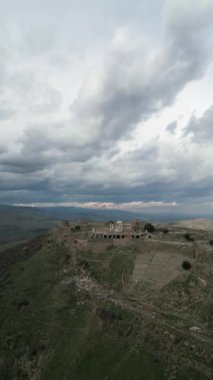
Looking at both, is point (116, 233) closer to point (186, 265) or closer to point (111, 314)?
point (186, 265)

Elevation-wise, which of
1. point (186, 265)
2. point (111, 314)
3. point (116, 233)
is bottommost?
point (111, 314)

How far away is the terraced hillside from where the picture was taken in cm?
5656

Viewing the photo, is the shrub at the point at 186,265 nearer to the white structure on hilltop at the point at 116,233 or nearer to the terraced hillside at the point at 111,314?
the terraced hillside at the point at 111,314

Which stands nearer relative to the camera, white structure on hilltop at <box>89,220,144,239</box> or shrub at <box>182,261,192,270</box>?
shrub at <box>182,261,192,270</box>

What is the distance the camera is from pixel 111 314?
226ft

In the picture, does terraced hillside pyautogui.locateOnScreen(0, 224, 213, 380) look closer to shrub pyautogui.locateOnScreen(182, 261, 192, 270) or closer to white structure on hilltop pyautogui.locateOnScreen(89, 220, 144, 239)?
shrub pyautogui.locateOnScreen(182, 261, 192, 270)

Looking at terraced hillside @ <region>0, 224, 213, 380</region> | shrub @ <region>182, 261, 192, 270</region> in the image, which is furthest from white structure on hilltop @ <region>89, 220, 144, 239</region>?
shrub @ <region>182, 261, 192, 270</region>

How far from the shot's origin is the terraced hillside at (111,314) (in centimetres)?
5656

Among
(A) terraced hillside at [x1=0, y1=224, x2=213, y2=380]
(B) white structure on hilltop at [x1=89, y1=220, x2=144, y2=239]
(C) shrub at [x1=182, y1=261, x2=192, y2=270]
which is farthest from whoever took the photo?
(B) white structure on hilltop at [x1=89, y1=220, x2=144, y2=239]

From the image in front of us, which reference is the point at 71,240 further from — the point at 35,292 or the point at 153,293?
the point at 153,293

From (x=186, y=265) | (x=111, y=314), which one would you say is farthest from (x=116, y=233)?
(x=111, y=314)

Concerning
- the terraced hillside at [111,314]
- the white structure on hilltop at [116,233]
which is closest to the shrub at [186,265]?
the terraced hillside at [111,314]

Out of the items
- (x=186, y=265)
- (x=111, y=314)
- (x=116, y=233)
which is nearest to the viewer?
(x=111, y=314)

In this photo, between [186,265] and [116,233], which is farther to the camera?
[116,233]
